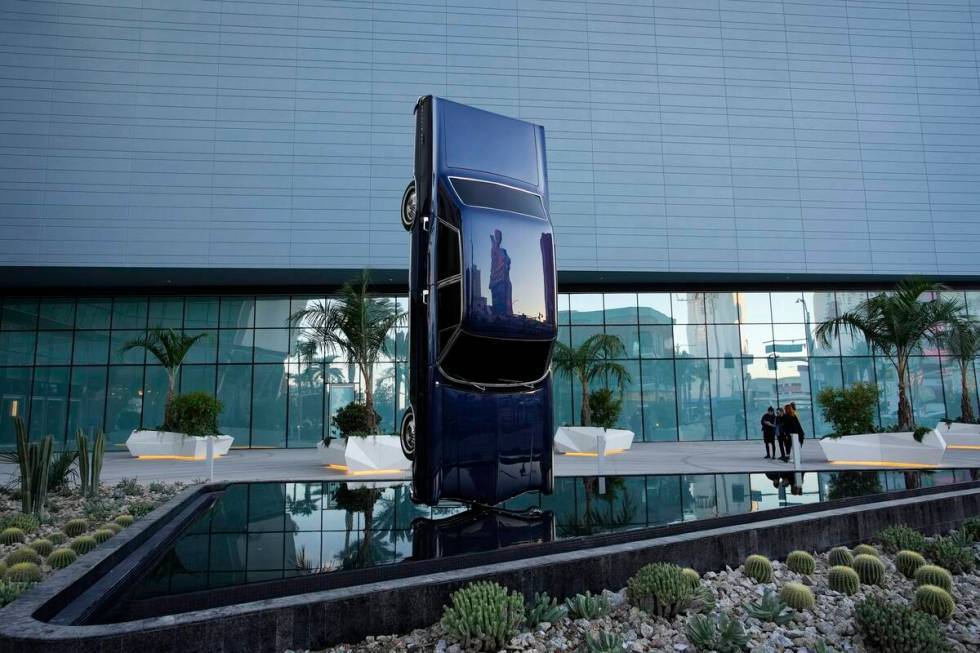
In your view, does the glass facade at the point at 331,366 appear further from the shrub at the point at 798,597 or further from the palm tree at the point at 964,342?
the shrub at the point at 798,597

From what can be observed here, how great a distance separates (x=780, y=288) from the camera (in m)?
29.1

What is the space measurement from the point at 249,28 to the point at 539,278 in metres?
23.6

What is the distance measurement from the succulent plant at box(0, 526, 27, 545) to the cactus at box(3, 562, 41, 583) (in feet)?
6.08

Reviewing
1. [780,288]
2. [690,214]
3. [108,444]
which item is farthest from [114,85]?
[780,288]

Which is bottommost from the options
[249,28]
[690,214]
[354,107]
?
[690,214]

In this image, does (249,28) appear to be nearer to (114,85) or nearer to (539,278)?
(114,85)

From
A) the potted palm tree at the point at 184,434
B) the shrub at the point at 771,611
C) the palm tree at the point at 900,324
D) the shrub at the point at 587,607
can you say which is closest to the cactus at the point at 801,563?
the shrub at the point at 771,611

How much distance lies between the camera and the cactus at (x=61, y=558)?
5.68 m

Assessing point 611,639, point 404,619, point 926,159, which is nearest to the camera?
point 611,639

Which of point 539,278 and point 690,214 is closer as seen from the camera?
point 539,278

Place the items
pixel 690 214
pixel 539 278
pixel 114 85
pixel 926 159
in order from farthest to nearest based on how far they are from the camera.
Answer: pixel 926 159, pixel 690 214, pixel 114 85, pixel 539 278

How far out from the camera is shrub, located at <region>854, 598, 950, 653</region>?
362 cm

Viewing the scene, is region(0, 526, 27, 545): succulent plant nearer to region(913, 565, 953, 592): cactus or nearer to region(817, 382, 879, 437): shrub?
region(913, 565, 953, 592): cactus

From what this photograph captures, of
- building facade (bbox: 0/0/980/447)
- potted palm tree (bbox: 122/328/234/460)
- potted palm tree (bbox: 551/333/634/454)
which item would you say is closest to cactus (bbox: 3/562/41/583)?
potted palm tree (bbox: 122/328/234/460)
